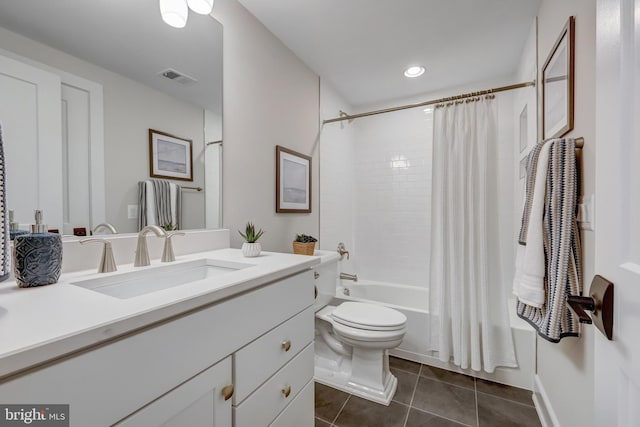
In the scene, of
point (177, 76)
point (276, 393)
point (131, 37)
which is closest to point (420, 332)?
point (276, 393)

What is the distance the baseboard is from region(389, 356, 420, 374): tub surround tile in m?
0.68

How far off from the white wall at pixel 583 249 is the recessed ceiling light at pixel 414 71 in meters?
0.99

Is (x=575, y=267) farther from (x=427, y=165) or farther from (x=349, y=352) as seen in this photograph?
(x=427, y=165)

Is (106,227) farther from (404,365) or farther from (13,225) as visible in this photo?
(404,365)

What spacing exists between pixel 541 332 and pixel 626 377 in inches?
30.7

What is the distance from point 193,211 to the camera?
4.52 feet

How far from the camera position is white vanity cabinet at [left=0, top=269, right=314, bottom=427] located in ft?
1.55

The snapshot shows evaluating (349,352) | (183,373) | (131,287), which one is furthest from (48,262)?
(349,352)

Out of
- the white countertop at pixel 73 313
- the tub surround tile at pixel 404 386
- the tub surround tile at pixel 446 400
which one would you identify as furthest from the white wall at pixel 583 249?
the white countertop at pixel 73 313

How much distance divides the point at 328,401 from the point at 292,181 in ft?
4.93

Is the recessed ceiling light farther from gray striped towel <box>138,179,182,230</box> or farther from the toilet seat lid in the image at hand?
gray striped towel <box>138,179,182,230</box>

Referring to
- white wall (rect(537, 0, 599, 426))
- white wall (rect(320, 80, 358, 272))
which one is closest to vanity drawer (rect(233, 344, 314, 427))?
white wall (rect(537, 0, 599, 426))

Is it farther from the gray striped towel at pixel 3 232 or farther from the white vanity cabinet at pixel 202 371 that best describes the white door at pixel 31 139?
the white vanity cabinet at pixel 202 371

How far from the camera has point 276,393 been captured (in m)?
0.98
